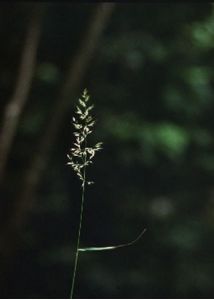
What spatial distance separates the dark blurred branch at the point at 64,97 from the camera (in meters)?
2.04

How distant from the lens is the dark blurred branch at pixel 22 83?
2.06 metres

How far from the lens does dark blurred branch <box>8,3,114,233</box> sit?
2.04 metres

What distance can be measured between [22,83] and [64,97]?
157mm

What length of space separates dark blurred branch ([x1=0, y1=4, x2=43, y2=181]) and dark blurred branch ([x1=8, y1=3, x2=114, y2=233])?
11 cm

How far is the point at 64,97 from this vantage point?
6.85 ft

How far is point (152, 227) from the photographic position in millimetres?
2139

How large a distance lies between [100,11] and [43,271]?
35.9 inches

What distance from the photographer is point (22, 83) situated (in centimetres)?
208

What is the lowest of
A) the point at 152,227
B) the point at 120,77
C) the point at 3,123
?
the point at 152,227

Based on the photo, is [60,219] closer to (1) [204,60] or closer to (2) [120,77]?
(2) [120,77]

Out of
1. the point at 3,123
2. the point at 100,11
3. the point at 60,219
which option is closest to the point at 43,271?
the point at 60,219

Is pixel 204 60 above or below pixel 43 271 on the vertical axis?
above

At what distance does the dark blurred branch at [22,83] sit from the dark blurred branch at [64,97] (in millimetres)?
109

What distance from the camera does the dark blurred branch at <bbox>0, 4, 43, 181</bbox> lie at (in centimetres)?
206
